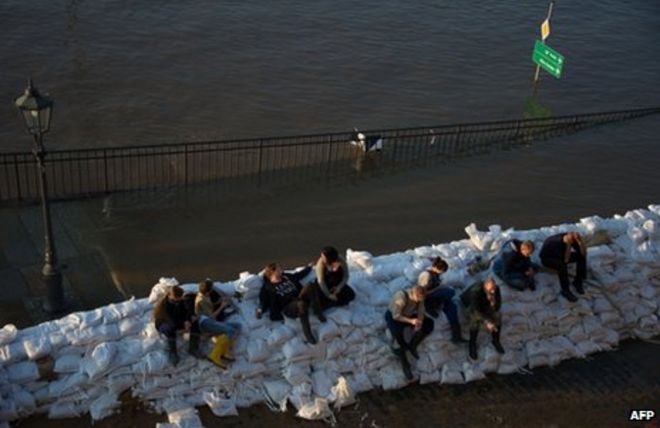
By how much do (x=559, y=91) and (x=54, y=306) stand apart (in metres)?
14.2

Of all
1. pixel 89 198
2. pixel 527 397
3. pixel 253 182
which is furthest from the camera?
pixel 253 182

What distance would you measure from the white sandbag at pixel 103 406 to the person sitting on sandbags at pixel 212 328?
95cm

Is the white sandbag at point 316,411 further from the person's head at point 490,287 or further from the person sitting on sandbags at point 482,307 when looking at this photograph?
the person's head at point 490,287

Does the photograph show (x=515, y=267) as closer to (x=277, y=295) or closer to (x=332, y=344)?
(x=332, y=344)

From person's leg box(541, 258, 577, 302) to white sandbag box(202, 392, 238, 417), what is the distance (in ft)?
14.5

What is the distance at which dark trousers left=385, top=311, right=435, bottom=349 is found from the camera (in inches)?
382

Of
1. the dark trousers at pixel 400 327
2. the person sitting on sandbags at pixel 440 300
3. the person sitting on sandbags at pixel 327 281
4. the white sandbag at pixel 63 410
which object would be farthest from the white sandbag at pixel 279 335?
the white sandbag at pixel 63 410

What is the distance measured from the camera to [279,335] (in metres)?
9.41

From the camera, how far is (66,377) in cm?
877

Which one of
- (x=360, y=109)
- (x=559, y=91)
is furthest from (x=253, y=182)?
(x=559, y=91)

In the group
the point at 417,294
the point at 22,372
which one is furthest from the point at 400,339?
the point at 22,372

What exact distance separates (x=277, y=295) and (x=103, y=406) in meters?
2.19

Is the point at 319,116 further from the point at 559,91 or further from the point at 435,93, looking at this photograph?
the point at 559,91

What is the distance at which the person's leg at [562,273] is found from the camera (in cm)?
1079
